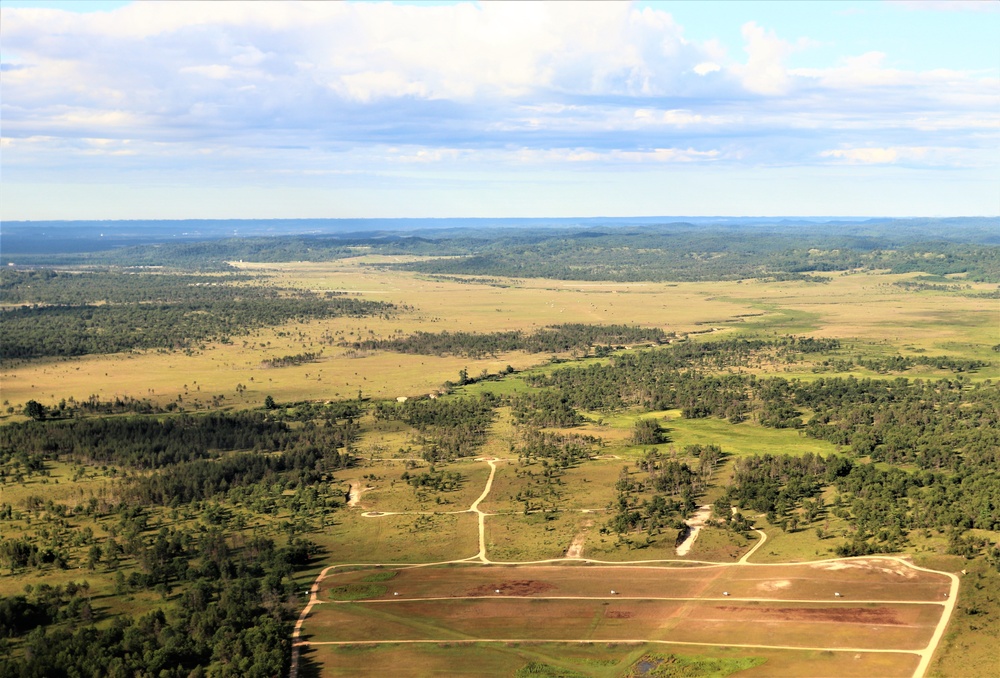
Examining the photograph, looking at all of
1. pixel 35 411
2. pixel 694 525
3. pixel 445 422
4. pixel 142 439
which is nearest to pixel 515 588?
pixel 694 525

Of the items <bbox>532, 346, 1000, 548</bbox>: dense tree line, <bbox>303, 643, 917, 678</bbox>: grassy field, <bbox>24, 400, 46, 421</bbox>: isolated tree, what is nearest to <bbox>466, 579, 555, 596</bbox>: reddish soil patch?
<bbox>303, 643, 917, 678</bbox>: grassy field

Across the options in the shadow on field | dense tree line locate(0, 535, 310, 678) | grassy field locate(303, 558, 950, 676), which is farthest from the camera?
grassy field locate(303, 558, 950, 676)

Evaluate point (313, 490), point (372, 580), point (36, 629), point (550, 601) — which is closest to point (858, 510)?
point (550, 601)

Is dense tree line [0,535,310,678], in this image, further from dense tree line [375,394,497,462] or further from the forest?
dense tree line [375,394,497,462]

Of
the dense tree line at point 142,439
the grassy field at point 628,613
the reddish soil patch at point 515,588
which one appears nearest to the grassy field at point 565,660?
the grassy field at point 628,613

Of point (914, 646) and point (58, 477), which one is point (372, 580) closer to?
point (914, 646)

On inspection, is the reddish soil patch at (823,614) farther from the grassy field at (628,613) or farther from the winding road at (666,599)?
the winding road at (666,599)

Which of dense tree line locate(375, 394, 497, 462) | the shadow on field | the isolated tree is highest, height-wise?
the isolated tree
